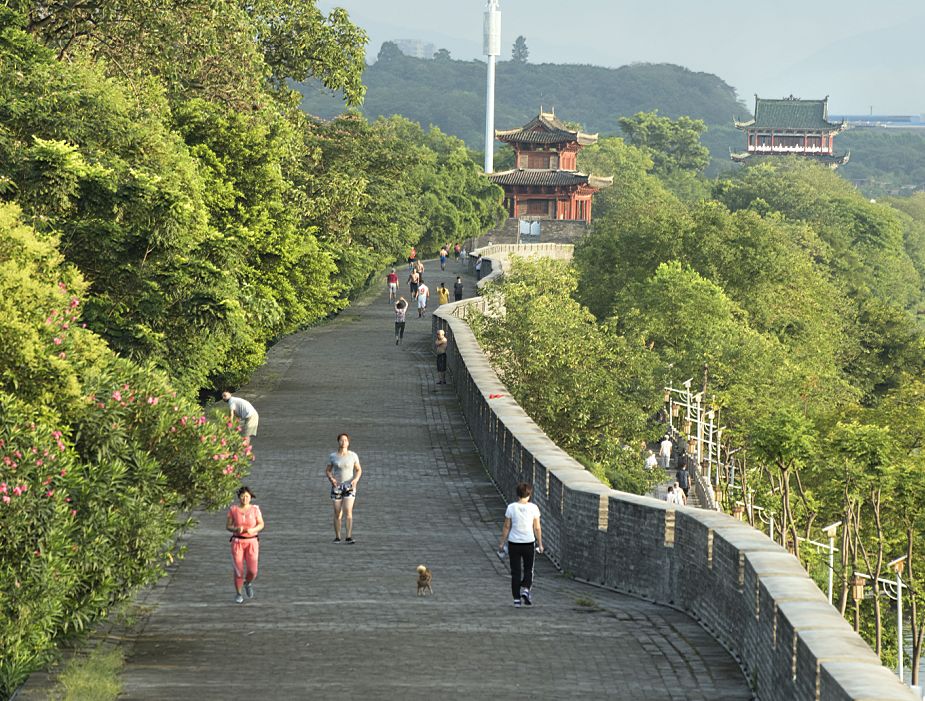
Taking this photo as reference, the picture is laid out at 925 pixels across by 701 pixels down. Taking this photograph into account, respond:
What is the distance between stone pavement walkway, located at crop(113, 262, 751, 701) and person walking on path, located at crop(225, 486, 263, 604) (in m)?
0.20

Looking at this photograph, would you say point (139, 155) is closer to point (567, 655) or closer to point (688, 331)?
point (567, 655)

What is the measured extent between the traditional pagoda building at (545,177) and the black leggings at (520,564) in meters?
91.2

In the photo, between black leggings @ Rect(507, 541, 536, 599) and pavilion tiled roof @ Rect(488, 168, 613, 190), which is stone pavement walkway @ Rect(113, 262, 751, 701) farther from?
pavilion tiled roof @ Rect(488, 168, 613, 190)

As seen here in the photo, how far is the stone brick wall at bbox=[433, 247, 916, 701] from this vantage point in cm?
912

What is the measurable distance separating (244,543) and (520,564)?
2422mm

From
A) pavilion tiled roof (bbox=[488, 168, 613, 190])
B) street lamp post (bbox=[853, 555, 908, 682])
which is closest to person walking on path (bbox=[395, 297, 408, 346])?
street lamp post (bbox=[853, 555, 908, 682])

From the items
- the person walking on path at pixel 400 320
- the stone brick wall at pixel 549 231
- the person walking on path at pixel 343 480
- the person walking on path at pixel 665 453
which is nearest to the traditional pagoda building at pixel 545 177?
the stone brick wall at pixel 549 231

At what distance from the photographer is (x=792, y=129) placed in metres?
174

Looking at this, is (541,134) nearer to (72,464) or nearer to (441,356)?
(441,356)

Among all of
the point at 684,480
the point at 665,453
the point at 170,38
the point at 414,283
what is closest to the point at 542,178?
the point at 414,283

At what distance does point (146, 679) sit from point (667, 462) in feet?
117

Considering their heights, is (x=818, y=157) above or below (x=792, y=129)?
below

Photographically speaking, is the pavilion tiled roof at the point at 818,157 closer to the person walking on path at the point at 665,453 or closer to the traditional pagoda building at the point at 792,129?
the traditional pagoda building at the point at 792,129

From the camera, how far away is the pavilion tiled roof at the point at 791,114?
17338cm
